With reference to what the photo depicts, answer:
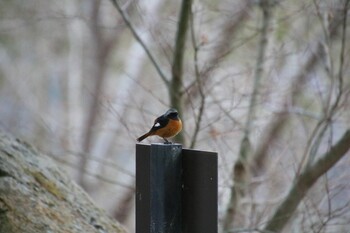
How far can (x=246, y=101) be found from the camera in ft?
25.3

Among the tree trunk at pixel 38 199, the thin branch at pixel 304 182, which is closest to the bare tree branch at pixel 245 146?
the thin branch at pixel 304 182

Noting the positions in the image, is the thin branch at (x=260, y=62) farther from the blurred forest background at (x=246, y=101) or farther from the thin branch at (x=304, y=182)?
the thin branch at (x=304, y=182)

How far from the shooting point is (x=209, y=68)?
575 centimetres

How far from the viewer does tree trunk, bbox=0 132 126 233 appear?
3916mm

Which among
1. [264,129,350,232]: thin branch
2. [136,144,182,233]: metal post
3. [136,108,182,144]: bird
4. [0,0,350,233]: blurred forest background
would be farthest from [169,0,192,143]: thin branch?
[136,144,182,233]: metal post

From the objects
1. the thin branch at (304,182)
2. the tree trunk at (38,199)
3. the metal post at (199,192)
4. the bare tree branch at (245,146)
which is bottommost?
the metal post at (199,192)

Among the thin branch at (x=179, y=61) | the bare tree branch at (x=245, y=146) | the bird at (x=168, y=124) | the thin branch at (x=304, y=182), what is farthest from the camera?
the bare tree branch at (x=245, y=146)

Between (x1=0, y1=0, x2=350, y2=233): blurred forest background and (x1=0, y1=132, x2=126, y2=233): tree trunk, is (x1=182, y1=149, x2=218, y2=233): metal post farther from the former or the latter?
(x1=0, y1=0, x2=350, y2=233): blurred forest background

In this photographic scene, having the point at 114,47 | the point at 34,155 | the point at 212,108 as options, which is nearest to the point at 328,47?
the point at 212,108

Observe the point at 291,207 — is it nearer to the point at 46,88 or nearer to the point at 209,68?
the point at 209,68

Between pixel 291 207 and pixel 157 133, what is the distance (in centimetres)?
290

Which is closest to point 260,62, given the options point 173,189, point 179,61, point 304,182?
point 179,61

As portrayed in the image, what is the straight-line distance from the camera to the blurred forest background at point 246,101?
19.7 feet

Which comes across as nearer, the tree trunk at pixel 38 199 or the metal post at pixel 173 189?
the metal post at pixel 173 189
